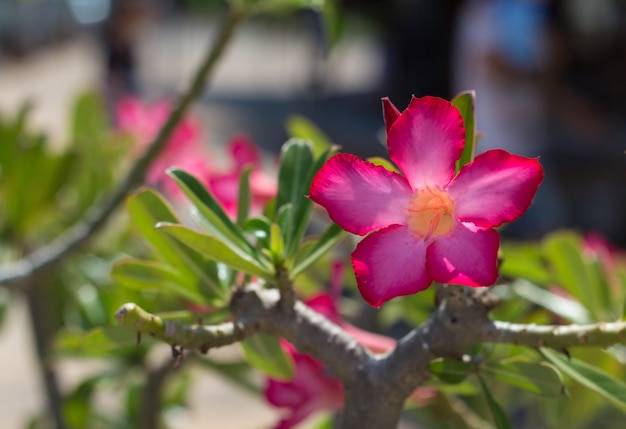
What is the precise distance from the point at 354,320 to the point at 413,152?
0.37 m

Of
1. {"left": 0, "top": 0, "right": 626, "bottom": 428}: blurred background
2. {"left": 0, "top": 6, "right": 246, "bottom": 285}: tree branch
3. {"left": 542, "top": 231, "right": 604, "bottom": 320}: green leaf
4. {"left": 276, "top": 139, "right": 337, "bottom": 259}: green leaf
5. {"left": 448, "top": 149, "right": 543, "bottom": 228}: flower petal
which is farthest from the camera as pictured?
{"left": 0, "top": 0, "right": 626, "bottom": 428}: blurred background

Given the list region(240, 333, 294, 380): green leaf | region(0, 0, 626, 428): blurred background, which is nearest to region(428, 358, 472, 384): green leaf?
region(240, 333, 294, 380): green leaf

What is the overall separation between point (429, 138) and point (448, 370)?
0.12 m

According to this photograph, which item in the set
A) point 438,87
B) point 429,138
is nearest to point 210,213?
point 429,138

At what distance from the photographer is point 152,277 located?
1.54 ft

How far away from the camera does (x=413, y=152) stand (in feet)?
1.06

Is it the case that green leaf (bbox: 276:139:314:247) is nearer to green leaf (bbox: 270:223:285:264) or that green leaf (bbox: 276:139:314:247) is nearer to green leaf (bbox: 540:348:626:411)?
green leaf (bbox: 270:223:285:264)

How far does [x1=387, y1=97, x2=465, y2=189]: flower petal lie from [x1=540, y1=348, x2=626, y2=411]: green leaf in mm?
113

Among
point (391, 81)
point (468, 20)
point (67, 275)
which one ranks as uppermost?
point (67, 275)

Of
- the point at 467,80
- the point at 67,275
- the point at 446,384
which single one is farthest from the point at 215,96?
the point at 446,384

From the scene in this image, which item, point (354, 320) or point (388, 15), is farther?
point (388, 15)

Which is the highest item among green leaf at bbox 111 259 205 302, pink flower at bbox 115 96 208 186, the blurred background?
green leaf at bbox 111 259 205 302

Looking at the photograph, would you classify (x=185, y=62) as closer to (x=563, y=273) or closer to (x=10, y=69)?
A: (x=10, y=69)

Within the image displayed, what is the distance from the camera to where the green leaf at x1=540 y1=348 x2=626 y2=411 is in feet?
1.24
